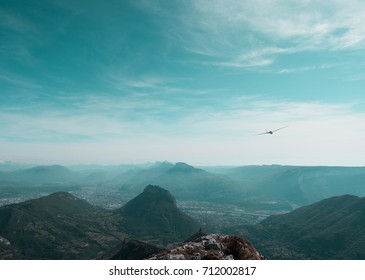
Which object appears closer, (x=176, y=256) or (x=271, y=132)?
(x=176, y=256)
